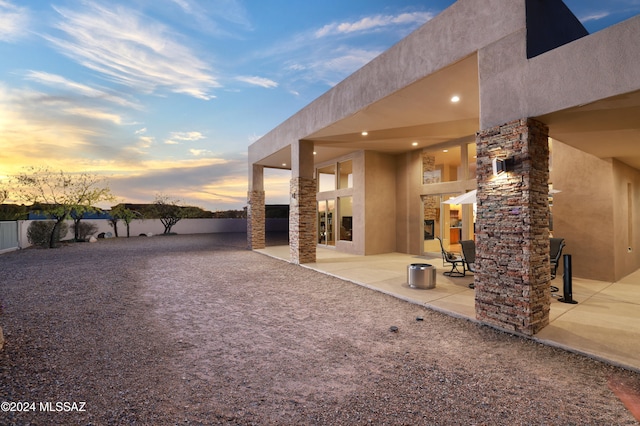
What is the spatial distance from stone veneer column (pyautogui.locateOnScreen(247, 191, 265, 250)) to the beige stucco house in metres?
2.43

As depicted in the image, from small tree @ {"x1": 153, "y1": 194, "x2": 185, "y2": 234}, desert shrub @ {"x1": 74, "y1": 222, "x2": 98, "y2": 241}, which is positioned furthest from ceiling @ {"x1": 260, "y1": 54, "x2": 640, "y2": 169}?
small tree @ {"x1": 153, "y1": 194, "x2": 185, "y2": 234}

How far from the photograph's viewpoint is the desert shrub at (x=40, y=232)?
617 inches

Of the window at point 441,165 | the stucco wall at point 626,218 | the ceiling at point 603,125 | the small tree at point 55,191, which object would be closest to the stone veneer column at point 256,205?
the window at point 441,165

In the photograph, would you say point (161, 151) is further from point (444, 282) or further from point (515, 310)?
point (515, 310)

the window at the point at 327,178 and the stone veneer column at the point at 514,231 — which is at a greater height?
the window at the point at 327,178

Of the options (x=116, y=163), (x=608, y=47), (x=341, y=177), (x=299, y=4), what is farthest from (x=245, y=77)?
(x=608, y=47)

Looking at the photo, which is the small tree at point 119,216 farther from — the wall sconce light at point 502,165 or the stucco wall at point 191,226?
the wall sconce light at point 502,165

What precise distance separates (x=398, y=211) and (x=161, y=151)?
1668 centimetres

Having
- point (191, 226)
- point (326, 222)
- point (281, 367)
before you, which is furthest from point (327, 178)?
point (191, 226)

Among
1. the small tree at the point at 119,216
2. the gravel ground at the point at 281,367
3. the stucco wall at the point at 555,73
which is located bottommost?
the gravel ground at the point at 281,367

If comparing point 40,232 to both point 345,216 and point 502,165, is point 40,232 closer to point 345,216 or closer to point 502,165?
point 345,216

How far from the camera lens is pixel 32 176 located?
15344mm

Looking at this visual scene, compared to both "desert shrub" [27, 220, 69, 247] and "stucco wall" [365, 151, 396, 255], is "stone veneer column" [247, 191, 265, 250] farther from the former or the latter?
"desert shrub" [27, 220, 69, 247]

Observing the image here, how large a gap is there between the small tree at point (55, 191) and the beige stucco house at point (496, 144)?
453 inches
